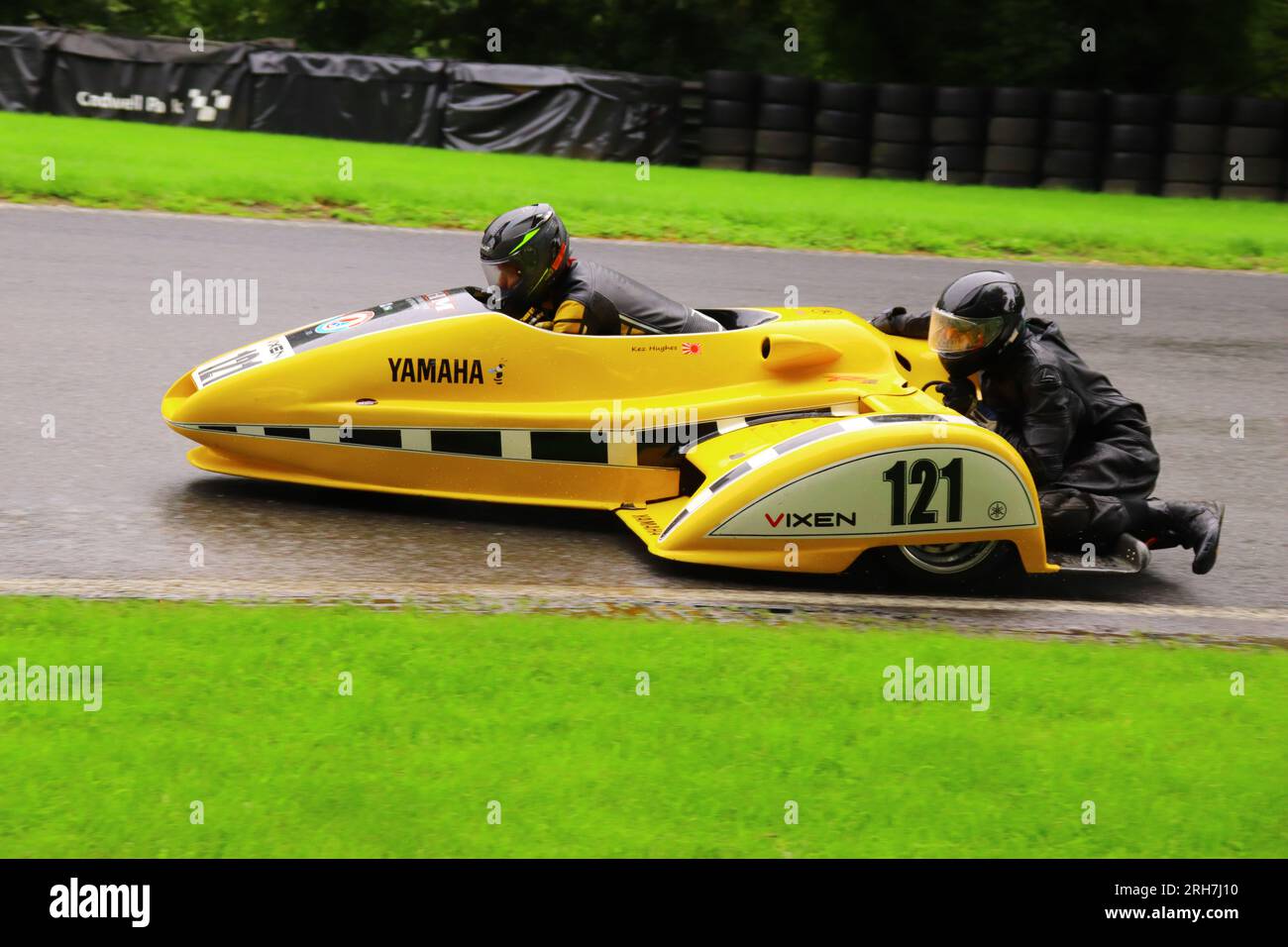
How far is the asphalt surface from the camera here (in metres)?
5.34

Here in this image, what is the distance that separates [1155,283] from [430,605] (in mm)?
8331

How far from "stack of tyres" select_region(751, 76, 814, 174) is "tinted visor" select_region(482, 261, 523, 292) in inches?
454

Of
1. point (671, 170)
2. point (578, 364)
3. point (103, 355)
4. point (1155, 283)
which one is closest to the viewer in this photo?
point (578, 364)

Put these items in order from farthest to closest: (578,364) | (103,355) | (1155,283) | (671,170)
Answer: (671,170) < (1155,283) < (103,355) < (578,364)

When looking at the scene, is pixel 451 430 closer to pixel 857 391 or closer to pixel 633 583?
pixel 633 583

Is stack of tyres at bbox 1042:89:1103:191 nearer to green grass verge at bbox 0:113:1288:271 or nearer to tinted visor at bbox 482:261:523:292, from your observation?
green grass verge at bbox 0:113:1288:271

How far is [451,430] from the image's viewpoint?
18.2ft

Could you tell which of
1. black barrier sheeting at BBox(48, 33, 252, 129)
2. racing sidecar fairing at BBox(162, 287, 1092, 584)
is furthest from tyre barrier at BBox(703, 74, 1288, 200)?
racing sidecar fairing at BBox(162, 287, 1092, 584)

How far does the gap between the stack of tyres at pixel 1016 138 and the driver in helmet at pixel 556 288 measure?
11.5 meters

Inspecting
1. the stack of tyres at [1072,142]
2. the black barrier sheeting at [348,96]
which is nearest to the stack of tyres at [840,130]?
the stack of tyres at [1072,142]

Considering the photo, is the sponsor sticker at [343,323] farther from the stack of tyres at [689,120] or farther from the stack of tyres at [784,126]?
the stack of tyres at [689,120]

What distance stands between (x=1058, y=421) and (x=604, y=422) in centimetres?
171

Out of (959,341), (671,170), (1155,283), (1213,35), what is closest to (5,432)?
(959,341)

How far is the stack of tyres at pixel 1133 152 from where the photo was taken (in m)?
16.3
